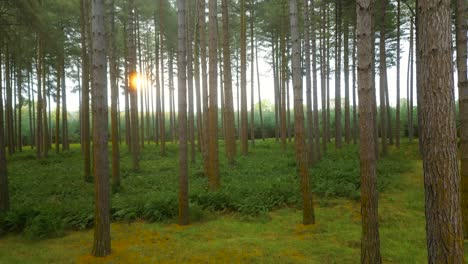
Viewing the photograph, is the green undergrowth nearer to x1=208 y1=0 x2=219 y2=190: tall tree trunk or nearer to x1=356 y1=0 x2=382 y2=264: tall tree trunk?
x1=208 y1=0 x2=219 y2=190: tall tree trunk

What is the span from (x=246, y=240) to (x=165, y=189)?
5766 millimetres

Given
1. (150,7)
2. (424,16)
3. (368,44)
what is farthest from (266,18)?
(424,16)

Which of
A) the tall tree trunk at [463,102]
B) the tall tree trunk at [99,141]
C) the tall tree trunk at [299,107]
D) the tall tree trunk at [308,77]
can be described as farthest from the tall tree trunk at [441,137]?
the tall tree trunk at [308,77]

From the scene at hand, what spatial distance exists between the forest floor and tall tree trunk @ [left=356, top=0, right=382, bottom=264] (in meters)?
0.79

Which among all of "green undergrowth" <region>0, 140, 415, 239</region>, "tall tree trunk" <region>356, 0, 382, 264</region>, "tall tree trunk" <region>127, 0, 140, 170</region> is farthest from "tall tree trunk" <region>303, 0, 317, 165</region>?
"tall tree trunk" <region>356, 0, 382, 264</region>

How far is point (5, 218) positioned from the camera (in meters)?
7.13

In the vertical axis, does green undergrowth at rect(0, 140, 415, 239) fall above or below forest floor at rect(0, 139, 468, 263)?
above

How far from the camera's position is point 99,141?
18.2 feet

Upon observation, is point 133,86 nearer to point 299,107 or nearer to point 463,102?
point 299,107

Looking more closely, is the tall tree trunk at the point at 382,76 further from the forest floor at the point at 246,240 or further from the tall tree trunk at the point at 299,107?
the tall tree trunk at the point at 299,107

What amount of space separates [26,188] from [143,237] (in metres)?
8.09

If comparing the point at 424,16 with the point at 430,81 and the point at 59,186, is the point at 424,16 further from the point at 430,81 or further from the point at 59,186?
the point at 59,186

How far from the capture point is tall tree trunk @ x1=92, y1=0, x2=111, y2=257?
5473 mm

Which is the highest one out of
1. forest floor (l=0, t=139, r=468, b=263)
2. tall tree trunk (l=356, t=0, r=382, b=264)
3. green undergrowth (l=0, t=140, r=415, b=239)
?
tall tree trunk (l=356, t=0, r=382, b=264)
